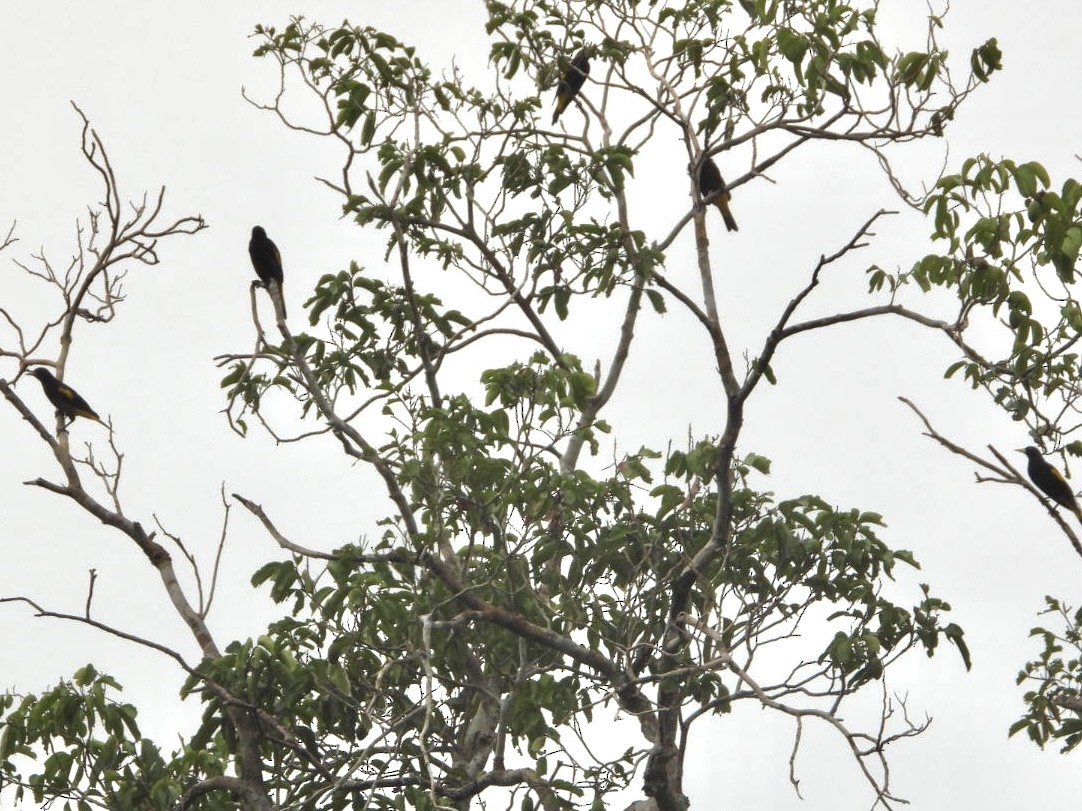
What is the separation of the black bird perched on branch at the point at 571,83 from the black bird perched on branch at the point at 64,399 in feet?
12.0

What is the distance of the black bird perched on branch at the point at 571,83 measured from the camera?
942cm

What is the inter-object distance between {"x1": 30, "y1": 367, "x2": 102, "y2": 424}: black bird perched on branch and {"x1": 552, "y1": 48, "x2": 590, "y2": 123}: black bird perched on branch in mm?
3659

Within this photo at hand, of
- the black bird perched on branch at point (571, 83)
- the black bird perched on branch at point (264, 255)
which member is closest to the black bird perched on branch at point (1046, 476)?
the black bird perched on branch at point (571, 83)

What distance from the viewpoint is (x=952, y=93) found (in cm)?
732

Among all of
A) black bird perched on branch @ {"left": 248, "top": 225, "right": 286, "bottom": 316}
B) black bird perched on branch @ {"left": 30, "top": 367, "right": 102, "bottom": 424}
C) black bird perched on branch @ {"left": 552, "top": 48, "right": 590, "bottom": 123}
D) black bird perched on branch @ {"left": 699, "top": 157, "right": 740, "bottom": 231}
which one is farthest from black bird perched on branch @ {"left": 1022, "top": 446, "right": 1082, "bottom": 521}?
black bird perched on branch @ {"left": 30, "top": 367, "right": 102, "bottom": 424}

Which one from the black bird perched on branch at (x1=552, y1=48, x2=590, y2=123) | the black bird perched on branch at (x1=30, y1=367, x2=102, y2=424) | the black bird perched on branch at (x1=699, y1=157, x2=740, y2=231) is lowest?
the black bird perched on branch at (x1=30, y1=367, x2=102, y2=424)

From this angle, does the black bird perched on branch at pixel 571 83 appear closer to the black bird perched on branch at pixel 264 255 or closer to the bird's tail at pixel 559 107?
the bird's tail at pixel 559 107

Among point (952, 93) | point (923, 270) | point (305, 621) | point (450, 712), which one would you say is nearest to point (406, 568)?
point (305, 621)

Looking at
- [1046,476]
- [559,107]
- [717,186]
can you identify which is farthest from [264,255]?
[1046,476]

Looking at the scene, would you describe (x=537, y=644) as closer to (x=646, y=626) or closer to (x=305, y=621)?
(x=646, y=626)

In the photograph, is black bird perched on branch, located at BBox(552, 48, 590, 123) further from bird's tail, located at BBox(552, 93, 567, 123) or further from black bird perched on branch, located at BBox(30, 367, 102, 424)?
black bird perched on branch, located at BBox(30, 367, 102, 424)

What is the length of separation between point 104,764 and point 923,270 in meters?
4.54

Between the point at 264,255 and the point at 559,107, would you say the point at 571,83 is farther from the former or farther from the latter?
the point at 264,255

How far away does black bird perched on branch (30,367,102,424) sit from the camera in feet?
26.8
